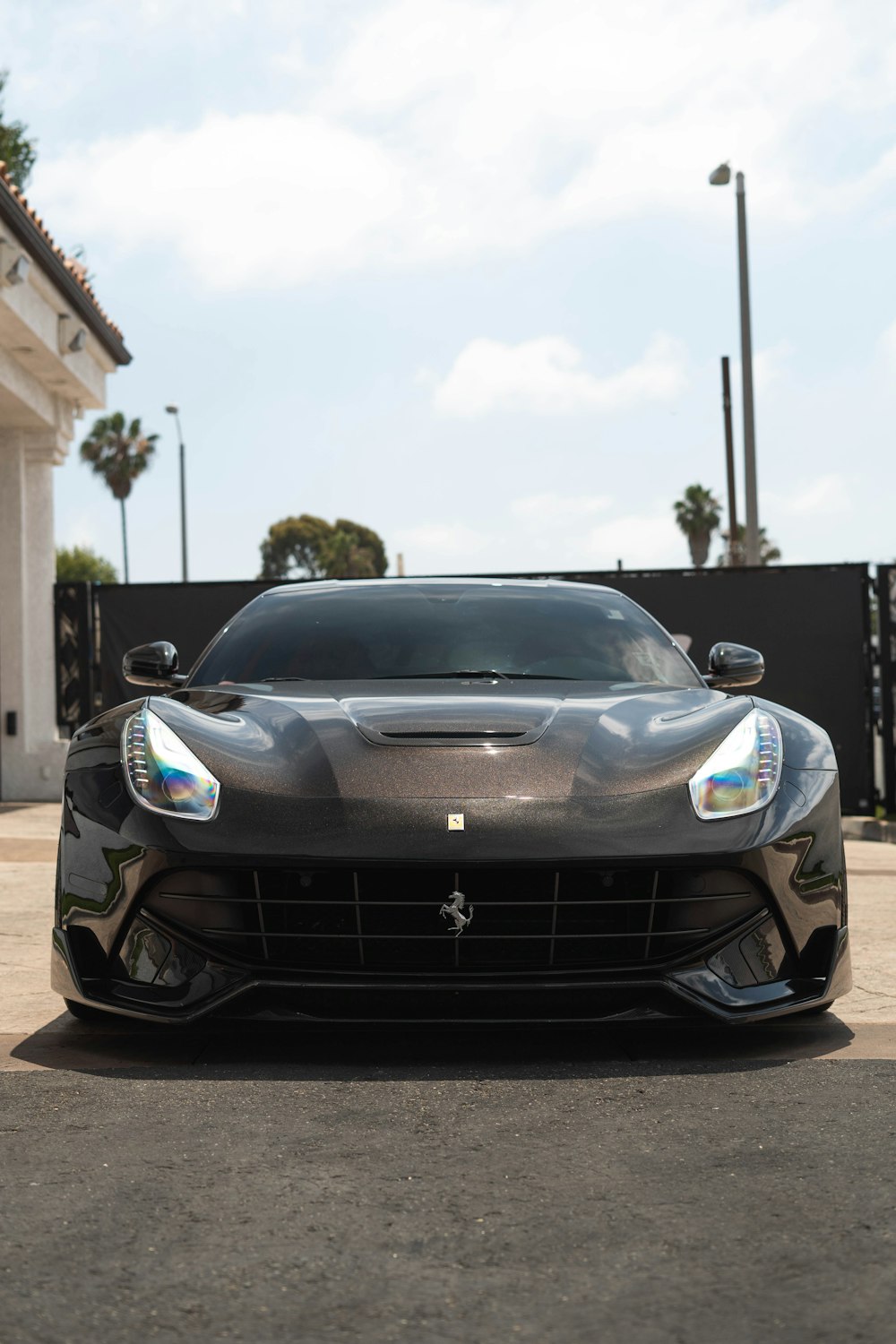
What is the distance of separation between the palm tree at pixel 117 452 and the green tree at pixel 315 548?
110 feet

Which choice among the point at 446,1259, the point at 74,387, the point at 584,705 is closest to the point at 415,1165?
the point at 446,1259

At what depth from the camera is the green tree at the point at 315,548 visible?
101 m

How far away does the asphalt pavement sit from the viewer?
201cm

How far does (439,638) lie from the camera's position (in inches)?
186

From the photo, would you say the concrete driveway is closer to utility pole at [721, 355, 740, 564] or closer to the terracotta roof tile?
the terracotta roof tile

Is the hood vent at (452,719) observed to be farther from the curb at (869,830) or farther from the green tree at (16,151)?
the green tree at (16,151)

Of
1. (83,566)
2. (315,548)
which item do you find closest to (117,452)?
(83,566)

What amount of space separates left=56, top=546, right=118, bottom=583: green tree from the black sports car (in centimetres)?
7890

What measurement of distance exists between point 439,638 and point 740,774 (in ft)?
4.52

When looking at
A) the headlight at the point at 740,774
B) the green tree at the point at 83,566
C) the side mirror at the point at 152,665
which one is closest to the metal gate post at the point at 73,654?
the side mirror at the point at 152,665

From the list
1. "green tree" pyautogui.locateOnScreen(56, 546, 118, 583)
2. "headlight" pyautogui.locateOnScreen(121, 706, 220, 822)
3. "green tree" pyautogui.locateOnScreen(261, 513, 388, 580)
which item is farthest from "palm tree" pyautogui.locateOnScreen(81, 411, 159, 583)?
"headlight" pyautogui.locateOnScreen(121, 706, 220, 822)

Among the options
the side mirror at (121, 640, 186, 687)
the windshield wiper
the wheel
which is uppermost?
the side mirror at (121, 640, 186, 687)

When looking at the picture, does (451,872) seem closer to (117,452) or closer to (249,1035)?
(249,1035)

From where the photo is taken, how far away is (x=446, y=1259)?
2199 millimetres
